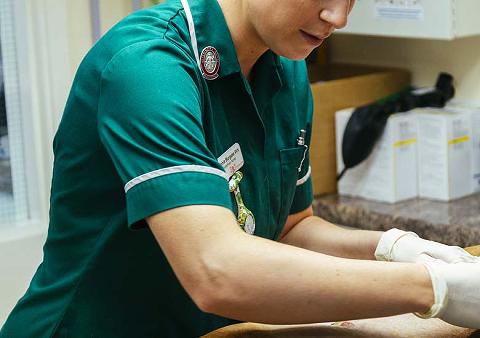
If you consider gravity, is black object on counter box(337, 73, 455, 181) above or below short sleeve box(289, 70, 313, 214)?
below

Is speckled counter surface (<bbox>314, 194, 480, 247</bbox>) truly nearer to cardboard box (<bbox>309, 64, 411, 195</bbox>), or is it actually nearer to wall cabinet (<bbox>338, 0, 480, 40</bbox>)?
cardboard box (<bbox>309, 64, 411, 195</bbox>)

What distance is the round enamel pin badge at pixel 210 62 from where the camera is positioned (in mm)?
1364

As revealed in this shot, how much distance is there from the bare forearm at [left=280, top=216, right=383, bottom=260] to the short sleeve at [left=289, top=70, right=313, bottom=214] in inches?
1.4

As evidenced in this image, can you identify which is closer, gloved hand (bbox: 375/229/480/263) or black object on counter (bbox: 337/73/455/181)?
gloved hand (bbox: 375/229/480/263)

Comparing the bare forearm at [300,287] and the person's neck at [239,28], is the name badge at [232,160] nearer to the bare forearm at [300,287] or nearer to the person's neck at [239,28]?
the person's neck at [239,28]

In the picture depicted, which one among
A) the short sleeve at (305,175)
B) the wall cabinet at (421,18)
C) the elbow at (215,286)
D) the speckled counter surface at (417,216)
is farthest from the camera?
the wall cabinet at (421,18)

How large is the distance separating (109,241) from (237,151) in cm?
27

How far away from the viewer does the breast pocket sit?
5.08 feet

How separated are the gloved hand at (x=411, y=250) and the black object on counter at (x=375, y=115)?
0.97 metres

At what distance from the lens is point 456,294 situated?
1208 millimetres

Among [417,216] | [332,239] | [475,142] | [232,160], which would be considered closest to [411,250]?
[332,239]

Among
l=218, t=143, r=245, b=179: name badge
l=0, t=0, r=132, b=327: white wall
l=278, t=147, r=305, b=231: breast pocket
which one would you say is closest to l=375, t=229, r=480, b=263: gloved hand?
l=278, t=147, r=305, b=231: breast pocket

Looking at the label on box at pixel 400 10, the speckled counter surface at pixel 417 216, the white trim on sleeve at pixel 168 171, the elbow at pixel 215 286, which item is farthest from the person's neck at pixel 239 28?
the label on box at pixel 400 10

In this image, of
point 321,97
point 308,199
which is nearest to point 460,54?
point 321,97
